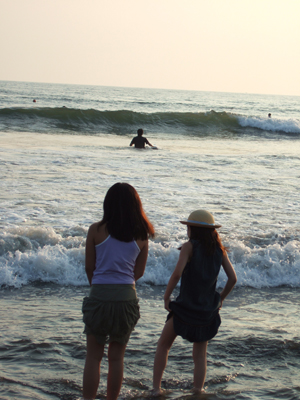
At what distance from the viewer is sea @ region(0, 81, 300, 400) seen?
10.6 ft

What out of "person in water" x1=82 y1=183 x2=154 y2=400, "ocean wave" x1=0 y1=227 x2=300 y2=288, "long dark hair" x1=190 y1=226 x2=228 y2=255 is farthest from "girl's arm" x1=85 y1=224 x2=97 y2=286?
"ocean wave" x1=0 y1=227 x2=300 y2=288

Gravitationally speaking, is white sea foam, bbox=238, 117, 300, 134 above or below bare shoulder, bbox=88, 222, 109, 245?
above

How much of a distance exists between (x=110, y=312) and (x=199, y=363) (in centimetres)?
80

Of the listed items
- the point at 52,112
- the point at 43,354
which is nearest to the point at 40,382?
the point at 43,354

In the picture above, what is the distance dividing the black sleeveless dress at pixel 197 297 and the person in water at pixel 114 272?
1.16ft

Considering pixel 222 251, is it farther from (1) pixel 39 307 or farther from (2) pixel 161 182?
(2) pixel 161 182

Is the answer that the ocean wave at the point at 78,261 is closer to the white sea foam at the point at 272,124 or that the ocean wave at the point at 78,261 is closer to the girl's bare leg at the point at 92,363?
the girl's bare leg at the point at 92,363

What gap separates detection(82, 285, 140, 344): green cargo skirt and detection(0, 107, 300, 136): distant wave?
20.8 metres

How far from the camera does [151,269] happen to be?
559cm

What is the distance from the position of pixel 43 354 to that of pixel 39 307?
3.32 feet

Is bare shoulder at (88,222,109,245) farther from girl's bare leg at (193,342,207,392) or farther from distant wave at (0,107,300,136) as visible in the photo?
distant wave at (0,107,300,136)

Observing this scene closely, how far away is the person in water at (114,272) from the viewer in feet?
8.45

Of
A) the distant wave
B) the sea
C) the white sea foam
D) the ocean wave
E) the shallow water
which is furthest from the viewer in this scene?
the white sea foam

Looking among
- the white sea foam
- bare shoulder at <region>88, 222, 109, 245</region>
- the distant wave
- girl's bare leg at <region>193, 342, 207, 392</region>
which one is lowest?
girl's bare leg at <region>193, 342, 207, 392</region>
